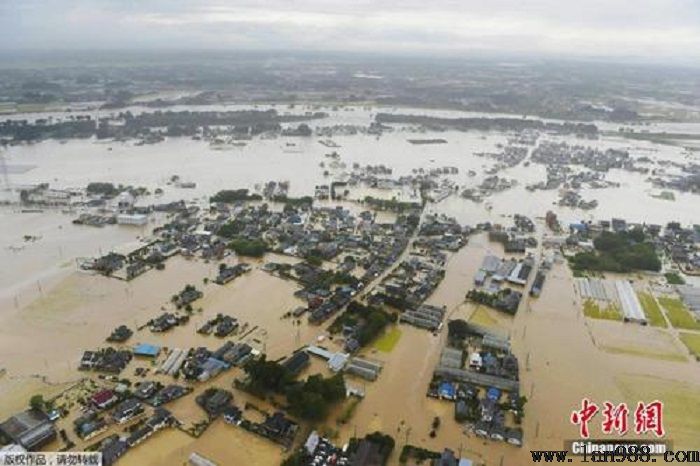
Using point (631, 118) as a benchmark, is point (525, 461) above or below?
below

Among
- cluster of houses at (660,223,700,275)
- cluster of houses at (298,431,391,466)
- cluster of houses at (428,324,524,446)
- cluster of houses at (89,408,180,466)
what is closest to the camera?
cluster of houses at (298,431,391,466)

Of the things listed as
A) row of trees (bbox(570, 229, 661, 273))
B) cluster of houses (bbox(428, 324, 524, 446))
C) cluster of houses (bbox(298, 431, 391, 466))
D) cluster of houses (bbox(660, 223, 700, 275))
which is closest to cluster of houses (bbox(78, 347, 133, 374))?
cluster of houses (bbox(298, 431, 391, 466))

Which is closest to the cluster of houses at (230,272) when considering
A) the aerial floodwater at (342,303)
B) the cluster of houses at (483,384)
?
the aerial floodwater at (342,303)

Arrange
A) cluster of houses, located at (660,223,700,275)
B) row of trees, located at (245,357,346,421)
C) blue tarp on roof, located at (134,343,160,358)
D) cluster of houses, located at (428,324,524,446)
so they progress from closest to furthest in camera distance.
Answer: row of trees, located at (245,357,346,421)
cluster of houses, located at (428,324,524,446)
blue tarp on roof, located at (134,343,160,358)
cluster of houses, located at (660,223,700,275)

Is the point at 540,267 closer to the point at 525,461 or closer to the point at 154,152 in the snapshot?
the point at 525,461

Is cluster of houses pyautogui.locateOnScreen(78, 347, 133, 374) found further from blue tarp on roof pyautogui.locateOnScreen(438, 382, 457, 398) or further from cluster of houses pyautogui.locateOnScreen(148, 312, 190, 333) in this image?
blue tarp on roof pyautogui.locateOnScreen(438, 382, 457, 398)

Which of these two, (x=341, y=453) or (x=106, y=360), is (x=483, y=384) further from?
(x=106, y=360)

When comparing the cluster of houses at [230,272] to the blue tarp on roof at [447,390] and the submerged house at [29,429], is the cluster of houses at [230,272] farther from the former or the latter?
the blue tarp on roof at [447,390]

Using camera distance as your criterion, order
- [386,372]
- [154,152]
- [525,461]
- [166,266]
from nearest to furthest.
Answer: [525,461]
[386,372]
[166,266]
[154,152]

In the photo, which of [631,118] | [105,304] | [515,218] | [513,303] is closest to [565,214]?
[515,218]

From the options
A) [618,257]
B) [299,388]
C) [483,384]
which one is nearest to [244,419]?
[299,388]
